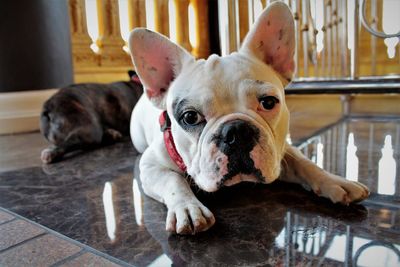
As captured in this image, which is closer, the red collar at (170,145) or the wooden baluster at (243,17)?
the red collar at (170,145)

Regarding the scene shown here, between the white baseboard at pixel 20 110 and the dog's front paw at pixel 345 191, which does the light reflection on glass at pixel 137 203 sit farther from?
the white baseboard at pixel 20 110

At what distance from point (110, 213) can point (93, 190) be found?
0.81 feet

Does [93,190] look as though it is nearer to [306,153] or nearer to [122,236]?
[122,236]

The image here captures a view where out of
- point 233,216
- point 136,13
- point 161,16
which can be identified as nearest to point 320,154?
point 233,216

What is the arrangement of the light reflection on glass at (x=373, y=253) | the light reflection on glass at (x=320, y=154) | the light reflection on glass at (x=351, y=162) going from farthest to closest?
the light reflection on glass at (x=320, y=154), the light reflection on glass at (x=351, y=162), the light reflection on glass at (x=373, y=253)

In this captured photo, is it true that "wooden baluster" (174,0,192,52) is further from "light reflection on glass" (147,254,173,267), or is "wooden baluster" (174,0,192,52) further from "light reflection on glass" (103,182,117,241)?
"light reflection on glass" (147,254,173,267)

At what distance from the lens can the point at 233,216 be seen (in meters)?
0.95

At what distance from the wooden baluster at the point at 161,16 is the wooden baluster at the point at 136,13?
0.25 m

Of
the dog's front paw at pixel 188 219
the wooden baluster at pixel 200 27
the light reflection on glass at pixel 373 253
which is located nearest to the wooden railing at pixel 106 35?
the wooden baluster at pixel 200 27

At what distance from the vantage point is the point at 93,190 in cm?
125

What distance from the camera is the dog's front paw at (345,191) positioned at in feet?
3.12

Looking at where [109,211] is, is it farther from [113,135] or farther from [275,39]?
[113,135]

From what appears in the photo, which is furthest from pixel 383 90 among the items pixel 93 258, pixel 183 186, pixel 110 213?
pixel 93 258

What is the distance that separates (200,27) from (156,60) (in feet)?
12.8
